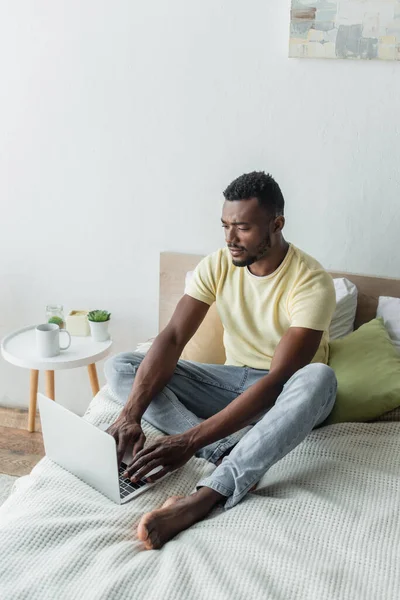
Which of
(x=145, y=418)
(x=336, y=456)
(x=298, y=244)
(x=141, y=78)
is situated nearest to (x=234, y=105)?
(x=141, y=78)

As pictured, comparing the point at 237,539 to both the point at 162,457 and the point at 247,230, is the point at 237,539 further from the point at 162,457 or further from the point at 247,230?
the point at 247,230

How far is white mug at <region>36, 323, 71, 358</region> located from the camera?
2.31m

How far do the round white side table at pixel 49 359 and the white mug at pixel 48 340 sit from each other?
0.02 m

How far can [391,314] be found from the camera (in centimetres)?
216

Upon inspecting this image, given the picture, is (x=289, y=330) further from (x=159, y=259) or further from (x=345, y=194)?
(x=159, y=259)

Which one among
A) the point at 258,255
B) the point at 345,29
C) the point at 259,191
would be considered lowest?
the point at 258,255

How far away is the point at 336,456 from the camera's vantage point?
165cm

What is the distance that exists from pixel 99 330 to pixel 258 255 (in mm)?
779

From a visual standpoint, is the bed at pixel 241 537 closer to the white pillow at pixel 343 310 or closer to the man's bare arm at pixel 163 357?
the man's bare arm at pixel 163 357

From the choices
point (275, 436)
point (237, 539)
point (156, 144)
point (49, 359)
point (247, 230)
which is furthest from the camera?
point (156, 144)

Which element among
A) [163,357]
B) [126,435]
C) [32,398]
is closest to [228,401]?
[163,357]

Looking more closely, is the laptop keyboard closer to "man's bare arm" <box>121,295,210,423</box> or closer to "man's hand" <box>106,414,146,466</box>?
"man's hand" <box>106,414,146,466</box>

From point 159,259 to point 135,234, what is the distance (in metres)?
0.13

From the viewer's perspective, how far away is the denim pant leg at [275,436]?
1538 mm
